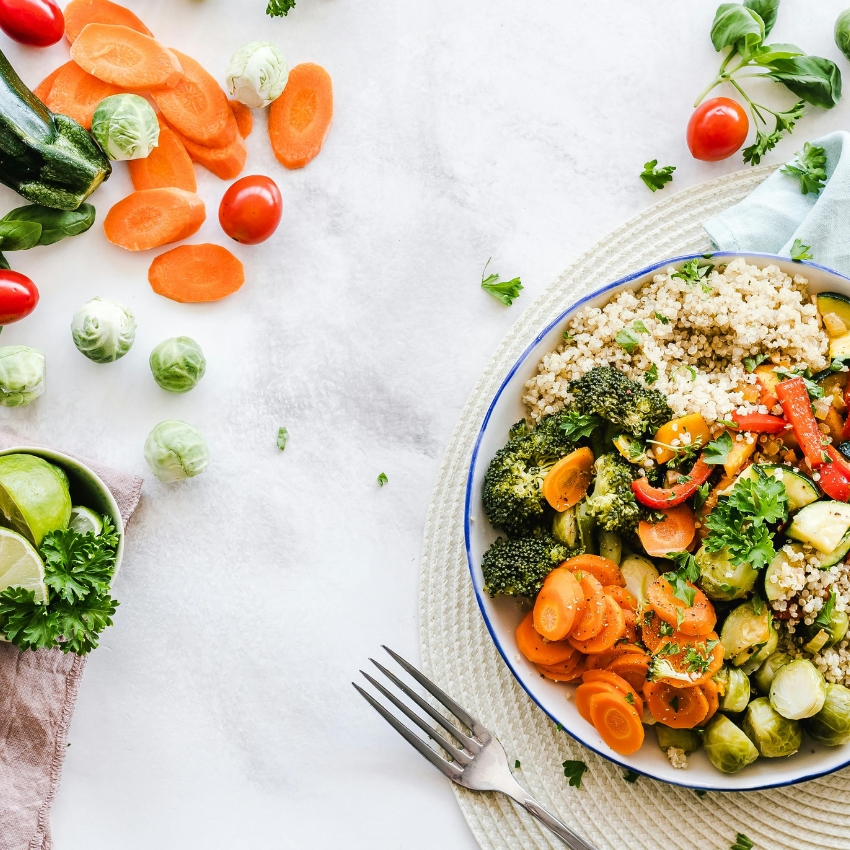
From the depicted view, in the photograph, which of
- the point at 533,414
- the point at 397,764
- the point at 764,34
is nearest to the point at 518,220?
the point at 533,414

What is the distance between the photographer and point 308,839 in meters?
3.02

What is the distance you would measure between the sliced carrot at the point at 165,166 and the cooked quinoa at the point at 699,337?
5.09 ft

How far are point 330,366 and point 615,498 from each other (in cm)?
120

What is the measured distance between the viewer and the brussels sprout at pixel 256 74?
114 inches

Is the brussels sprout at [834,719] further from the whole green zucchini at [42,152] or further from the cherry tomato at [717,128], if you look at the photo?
the whole green zucchini at [42,152]

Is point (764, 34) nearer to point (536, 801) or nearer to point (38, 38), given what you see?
point (38, 38)

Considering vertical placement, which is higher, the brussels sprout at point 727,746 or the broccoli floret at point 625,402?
the broccoli floret at point 625,402

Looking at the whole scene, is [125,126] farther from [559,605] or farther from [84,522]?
[559,605]

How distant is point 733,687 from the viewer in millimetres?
2541

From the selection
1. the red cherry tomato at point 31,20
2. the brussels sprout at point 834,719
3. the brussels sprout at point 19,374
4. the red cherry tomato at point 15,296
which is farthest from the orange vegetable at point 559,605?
the red cherry tomato at point 31,20

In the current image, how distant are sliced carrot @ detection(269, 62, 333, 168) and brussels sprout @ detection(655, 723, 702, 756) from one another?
243cm

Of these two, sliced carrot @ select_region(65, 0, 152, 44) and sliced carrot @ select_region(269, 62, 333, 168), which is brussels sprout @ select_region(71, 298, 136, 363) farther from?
sliced carrot @ select_region(65, 0, 152, 44)

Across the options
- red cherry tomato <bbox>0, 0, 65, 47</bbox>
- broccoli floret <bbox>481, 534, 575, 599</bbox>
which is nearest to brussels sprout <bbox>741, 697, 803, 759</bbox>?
broccoli floret <bbox>481, 534, 575, 599</bbox>

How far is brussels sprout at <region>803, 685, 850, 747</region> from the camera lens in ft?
8.10
